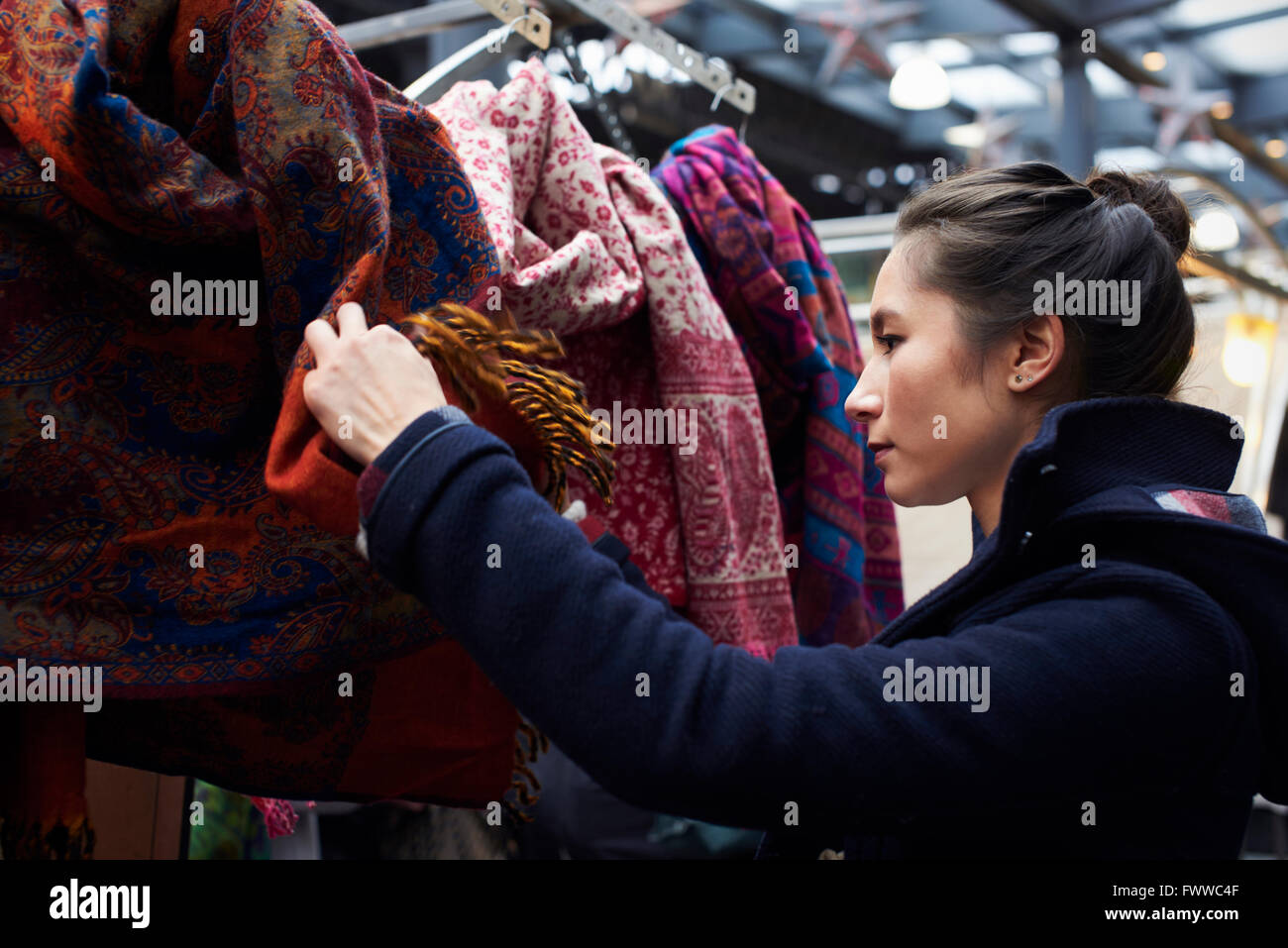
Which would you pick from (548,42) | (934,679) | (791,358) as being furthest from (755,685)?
(548,42)

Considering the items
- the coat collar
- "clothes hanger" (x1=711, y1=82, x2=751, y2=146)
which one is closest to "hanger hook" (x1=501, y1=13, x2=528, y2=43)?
"clothes hanger" (x1=711, y1=82, x2=751, y2=146)

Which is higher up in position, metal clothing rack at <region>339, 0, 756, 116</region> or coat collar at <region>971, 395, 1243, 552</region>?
metal clothing rack at <region>339, 0, 756, 116</region>

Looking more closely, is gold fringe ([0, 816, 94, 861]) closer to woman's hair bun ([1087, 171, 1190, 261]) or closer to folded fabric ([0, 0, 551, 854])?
folded fabric ([0, 0, 551, 854])

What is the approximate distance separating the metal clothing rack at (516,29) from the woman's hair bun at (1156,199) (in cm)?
60

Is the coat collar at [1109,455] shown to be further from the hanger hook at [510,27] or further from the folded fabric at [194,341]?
the hanger hook at [510,27]

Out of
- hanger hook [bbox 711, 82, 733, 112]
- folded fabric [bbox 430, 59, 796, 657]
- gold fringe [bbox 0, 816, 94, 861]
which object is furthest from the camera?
hanger hook [bbox 711, 82, 733, 112]

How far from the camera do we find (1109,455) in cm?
84

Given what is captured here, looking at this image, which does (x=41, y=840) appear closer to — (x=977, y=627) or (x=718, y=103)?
(x=977, y=627)

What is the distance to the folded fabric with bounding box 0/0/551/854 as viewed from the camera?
0.71 m

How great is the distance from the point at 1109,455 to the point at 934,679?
10.3 inches

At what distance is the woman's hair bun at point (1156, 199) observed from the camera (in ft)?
3.24

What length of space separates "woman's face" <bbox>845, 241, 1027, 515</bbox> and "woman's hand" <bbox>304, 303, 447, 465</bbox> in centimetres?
40
